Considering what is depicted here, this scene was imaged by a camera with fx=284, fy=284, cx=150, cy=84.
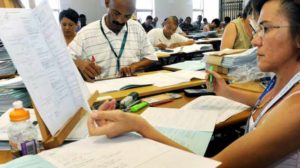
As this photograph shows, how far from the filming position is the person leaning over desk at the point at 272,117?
739 mm

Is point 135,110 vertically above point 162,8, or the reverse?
point 162,8

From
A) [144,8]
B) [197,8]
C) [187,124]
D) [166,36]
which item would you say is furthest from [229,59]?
[197,8]

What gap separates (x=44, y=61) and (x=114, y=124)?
29cm

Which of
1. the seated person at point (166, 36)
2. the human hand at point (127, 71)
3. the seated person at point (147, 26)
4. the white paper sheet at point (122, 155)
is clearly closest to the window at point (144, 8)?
the seated person at point (147, 26)

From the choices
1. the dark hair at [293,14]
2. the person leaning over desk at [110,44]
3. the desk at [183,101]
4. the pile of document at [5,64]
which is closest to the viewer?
the dark hair at [293,14]

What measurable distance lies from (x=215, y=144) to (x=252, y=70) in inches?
20.2

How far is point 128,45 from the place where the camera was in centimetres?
230

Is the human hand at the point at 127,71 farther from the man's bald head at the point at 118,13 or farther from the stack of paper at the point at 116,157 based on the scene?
the stack of paper at the point at 116,157

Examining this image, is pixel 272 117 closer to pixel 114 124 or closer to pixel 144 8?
pixel 114 124

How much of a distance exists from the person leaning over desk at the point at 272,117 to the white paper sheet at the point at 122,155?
47 millimetres

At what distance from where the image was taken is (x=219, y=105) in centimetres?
134

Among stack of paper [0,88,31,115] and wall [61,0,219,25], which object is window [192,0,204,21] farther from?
stack of paper [0,88,31,115]

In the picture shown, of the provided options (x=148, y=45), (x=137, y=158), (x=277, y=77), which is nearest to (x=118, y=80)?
(x=148, y=45)

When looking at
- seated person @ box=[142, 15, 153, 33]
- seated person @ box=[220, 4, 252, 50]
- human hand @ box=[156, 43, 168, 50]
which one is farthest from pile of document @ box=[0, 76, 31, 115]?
seated person @ box=[142, 15, 153, 33]
